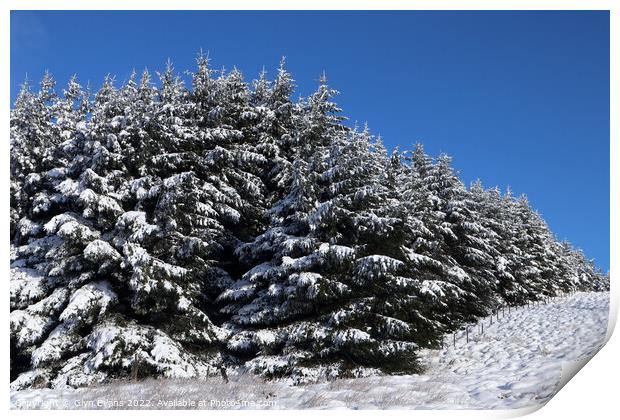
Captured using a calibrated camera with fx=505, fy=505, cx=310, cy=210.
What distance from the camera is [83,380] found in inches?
489

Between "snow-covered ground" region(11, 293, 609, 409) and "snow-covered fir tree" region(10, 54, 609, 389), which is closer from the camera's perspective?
"snow-covered ground" region(11, 293, 609, 409)

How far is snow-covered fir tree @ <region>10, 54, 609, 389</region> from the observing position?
1338 centimetres

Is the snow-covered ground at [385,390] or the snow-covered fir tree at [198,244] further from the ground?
the snow-covered fir tree at [198,244]

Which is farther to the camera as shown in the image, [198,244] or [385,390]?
[198,244]

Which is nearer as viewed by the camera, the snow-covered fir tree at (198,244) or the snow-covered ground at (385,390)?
the snow-covered ground at (385,390)

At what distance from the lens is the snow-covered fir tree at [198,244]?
13383 millimetres

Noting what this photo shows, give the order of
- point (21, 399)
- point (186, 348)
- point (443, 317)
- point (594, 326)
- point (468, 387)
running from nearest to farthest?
point (21, 399) < point (468, 387) < point (594, 326) < point (186, 348) < point (443, 317)

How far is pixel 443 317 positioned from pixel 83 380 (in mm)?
13775

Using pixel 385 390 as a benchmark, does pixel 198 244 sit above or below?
above

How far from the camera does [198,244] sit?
14.8m

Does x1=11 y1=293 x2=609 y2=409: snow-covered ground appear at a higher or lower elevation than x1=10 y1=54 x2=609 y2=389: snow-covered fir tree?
lower
